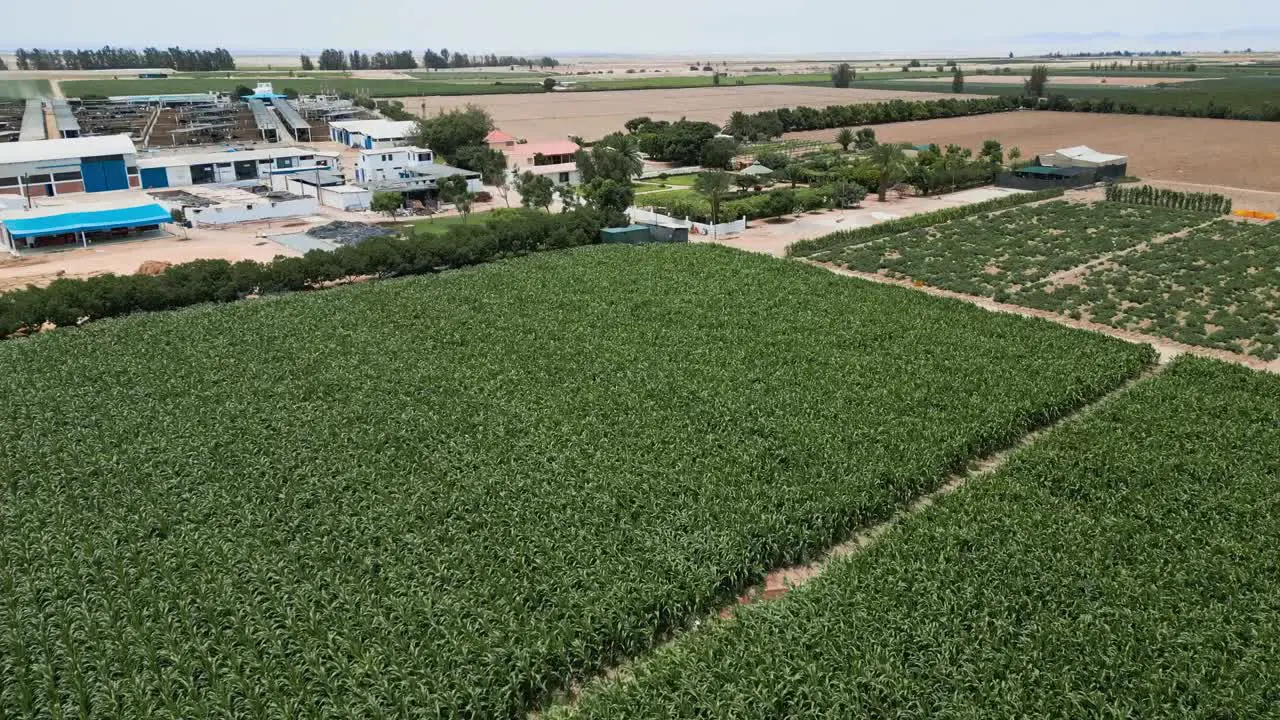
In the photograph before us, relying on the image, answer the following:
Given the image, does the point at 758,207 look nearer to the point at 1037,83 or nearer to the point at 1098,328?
the point at 1098,328

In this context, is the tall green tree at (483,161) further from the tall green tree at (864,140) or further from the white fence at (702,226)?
the tall green tree at (864,140)

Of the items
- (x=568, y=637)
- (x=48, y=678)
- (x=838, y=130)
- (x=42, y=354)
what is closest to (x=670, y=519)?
(x=568, y=637)

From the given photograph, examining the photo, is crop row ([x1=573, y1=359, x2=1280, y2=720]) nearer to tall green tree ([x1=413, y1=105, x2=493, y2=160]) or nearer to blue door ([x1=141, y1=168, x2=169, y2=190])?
tall green tree ([x1=413, y1=105, x2=493, y2=160])

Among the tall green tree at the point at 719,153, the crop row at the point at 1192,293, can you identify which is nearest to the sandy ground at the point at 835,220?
the crop row at the point at 1192,293

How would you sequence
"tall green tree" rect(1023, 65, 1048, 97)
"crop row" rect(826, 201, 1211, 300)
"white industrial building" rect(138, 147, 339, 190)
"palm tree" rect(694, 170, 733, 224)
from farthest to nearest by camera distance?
1. "tall green tree" rect(1023, 65, 1048, 97)
2. "white industrial building" rect(138, 147, 339, 190)
3. "palm tree" rect(694, 170, 733, 224)
4. "crop row" rect(826, 201, 1211, 300)

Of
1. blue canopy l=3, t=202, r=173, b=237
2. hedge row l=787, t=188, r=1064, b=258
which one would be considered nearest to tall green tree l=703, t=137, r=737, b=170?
hedge row l=787, t=188, r=1064, b=258
